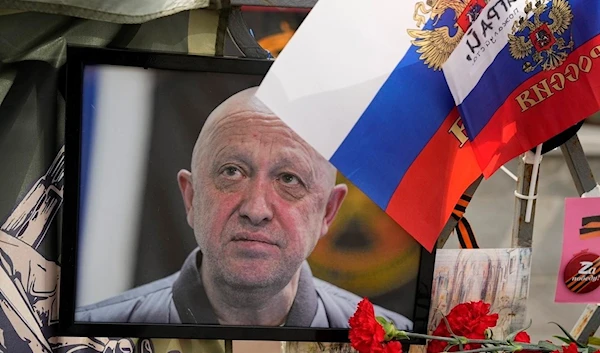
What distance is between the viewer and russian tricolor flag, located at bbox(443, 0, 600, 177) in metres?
0.82

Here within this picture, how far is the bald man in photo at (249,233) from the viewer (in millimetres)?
889

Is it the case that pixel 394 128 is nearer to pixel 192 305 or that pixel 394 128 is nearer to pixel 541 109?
pixel 541 109

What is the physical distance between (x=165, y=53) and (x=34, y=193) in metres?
0.23

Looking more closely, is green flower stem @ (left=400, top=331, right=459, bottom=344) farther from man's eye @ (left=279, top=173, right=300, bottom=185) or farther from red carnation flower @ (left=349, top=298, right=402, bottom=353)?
man's eye @ (left=279, top=173, right=300, bottom=185)

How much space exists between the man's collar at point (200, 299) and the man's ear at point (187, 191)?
4 centimetres

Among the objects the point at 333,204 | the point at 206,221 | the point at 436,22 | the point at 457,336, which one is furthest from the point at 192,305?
the point at 436,22

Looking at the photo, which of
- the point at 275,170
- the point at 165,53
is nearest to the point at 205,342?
the point at 275,170

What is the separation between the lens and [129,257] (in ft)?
2.96

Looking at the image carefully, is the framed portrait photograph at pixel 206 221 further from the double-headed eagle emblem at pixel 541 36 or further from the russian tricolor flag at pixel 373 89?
the double-headed eagle emblem at pixel 541 36

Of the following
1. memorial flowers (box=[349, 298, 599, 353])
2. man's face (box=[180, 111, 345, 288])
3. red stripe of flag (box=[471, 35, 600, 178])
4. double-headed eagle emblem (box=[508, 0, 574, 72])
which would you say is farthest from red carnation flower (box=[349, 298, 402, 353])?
double-headed eagle emblem (box=[508, 0, 574, 72])

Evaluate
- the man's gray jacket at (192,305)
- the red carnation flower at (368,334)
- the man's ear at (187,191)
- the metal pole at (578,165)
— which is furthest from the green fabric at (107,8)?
the metal pole at (578,165)

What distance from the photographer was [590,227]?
962 mm

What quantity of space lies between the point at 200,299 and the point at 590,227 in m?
0.52

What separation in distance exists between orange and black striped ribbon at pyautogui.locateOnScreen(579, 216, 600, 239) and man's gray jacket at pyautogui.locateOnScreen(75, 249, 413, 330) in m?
0.26
